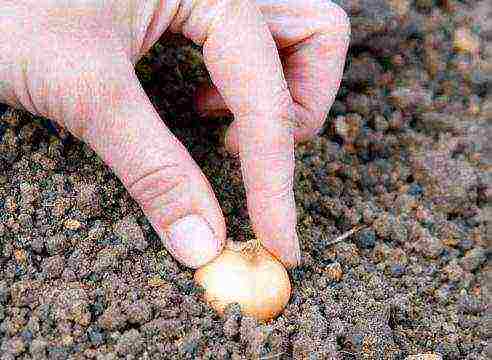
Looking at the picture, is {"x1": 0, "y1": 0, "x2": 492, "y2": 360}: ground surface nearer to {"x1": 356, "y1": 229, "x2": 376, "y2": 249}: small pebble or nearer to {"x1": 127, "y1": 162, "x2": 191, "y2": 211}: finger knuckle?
{"x1": 356, "y1": 229, "x2": 376, "y2": 249}: small pebble

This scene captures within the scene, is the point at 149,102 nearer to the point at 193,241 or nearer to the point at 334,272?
the point at 193,241

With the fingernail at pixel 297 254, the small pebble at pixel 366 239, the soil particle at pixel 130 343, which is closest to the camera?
the soil particle at pixel 130 343

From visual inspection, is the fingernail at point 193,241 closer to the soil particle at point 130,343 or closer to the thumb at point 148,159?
the thumb at point 148,159

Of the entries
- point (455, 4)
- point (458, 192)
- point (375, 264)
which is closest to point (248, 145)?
point (375, 264)

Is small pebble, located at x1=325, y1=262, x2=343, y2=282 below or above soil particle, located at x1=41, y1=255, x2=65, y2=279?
below

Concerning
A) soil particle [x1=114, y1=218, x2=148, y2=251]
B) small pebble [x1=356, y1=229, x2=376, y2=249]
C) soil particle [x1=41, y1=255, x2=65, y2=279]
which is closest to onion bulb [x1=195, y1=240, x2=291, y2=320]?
soil particle [x1=114, y1=218, x2=148, y2=251]

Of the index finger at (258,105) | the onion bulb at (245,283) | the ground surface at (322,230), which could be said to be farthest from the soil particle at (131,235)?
the index finger at (258,105)
